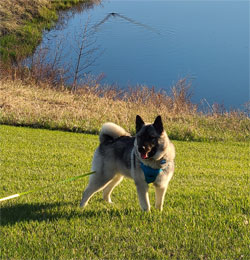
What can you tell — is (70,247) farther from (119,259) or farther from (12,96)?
(12,96)

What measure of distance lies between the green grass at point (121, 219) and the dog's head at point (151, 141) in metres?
0.73

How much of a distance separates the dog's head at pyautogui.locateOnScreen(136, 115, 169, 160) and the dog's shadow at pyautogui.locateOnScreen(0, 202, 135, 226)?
82cm

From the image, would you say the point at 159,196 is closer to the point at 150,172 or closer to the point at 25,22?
the point at 150,172

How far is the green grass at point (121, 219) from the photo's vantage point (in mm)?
3748

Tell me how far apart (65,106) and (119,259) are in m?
11.0

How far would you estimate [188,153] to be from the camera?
9.46 metres

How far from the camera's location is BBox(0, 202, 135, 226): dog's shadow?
4.50 meters

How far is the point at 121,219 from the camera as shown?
4.46 metres

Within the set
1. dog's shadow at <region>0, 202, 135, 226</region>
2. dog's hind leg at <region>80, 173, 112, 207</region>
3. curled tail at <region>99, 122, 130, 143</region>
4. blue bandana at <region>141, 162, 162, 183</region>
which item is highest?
curled tail at <region>99, 122, 130, 143</region>

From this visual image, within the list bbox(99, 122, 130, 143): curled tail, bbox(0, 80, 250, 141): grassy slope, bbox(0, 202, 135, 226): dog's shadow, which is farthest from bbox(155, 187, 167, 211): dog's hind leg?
bbox(0, 80, 250, 141): grassy slope

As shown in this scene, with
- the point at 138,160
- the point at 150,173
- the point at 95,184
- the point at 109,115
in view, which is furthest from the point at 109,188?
the point at 109,115

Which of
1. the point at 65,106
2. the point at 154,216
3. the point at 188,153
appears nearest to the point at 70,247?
the point at 154,216

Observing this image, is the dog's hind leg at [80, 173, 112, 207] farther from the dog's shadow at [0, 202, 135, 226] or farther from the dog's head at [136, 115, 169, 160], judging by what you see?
the dog's head at [136, 115, 169, 160]

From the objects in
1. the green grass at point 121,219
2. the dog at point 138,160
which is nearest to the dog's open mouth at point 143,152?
the dog at point 138,160
